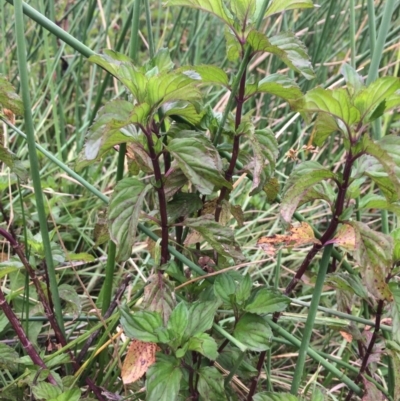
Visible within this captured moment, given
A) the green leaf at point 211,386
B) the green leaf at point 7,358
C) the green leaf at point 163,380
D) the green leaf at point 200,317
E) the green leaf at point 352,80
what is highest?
the green leaf at point 352,80

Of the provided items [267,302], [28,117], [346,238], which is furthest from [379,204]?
[28,117]

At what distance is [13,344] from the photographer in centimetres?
82

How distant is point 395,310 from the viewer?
0.58m

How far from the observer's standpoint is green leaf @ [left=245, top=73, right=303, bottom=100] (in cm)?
56

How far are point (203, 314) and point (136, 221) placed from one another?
0.42ft

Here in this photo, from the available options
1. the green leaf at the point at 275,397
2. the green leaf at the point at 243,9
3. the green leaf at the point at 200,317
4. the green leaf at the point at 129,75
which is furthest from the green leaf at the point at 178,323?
the green leaf at the point at 243,9

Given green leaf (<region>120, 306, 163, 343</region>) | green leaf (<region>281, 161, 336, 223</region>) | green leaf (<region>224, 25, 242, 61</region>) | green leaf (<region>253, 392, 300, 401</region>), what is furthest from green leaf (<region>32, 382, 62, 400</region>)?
green leaf (<region>224, 25, 242, 61</region>)

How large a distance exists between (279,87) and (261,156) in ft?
0.26

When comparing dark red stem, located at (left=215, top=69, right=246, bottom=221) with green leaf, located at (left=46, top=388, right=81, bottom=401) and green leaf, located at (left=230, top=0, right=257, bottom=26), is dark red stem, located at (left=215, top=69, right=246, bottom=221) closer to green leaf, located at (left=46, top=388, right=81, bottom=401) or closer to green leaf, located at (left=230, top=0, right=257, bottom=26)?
green leaf, located at (left=230, top=0, right=257, bottom=26)

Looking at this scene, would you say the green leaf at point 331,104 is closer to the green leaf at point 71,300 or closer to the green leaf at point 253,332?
the green leaf at point 253,332

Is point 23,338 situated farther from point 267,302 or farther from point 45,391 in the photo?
point 267,302

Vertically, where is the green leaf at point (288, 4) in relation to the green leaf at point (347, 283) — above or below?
above

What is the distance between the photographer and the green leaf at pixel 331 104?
49cm

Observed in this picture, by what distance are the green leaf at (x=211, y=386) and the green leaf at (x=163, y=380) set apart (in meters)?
0.04
